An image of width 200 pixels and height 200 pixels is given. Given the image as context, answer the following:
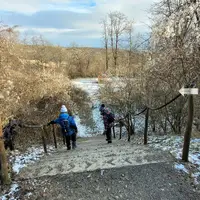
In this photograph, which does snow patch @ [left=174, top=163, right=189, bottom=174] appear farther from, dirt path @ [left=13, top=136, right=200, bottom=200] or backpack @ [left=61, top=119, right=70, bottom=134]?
backpack @ [left=61, top=119, right=70, bottom=134]

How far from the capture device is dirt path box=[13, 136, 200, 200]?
13.9ft

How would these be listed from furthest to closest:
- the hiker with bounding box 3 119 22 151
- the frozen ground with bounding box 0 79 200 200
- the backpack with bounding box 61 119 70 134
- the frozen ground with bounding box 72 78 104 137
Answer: the frozen ground with bounding box 72 78 104 137 < the backpack with bounding box 61 119 70 134 < the hiker with bounding box 3 119 22 151 < the frozen ground with bounding box 0 79 200 200

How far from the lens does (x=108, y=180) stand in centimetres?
468

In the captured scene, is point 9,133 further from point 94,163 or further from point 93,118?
point 93,118

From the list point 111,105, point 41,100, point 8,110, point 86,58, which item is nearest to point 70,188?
point 8,110

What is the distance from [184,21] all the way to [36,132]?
28.6 ft

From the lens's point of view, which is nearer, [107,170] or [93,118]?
[107,170]

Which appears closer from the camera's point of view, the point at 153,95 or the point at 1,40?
the point at 1,40

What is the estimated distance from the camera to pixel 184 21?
5172 mm

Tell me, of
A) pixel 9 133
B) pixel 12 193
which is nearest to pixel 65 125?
pixel 9 133

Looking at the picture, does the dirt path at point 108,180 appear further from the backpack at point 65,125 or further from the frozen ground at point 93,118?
the frozen ground at point 93,118

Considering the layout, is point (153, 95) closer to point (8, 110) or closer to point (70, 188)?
point (8, 110)

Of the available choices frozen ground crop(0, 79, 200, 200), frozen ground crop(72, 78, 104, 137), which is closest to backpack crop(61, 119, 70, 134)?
frozen ground crop(0, 79, 200, 200)

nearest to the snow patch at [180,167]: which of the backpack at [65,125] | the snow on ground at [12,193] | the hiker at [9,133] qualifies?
the snow on ground at [12,193]
